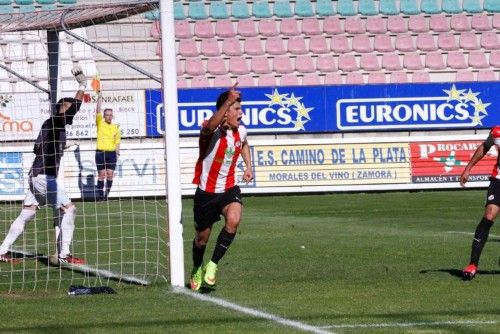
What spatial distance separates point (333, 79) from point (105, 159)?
690 cm

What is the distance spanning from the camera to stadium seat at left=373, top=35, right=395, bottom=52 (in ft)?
104

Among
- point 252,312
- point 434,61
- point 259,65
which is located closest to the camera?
point 252,312

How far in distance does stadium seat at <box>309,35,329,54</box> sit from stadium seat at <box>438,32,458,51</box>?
310cm

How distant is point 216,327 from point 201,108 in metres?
20.5

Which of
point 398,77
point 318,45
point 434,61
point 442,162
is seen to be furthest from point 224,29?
point 442,162

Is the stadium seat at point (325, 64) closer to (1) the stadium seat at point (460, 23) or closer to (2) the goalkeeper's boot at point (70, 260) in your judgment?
(1) the stadium seat at point (460, 23)

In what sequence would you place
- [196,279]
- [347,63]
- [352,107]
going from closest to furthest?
1. [196,279]
2. [352,107]
3. [347,63]

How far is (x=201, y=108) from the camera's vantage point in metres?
29.4

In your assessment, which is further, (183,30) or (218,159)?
(183,30)

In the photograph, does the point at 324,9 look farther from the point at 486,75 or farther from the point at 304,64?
the point at 486,75

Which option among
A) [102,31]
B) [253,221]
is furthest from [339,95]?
[253,221]

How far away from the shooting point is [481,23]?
3212cm

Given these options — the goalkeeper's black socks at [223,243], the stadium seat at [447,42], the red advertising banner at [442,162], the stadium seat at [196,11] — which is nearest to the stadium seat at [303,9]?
the stadium seat at [196,11]

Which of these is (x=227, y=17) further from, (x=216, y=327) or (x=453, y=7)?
(x=216, y=327)
